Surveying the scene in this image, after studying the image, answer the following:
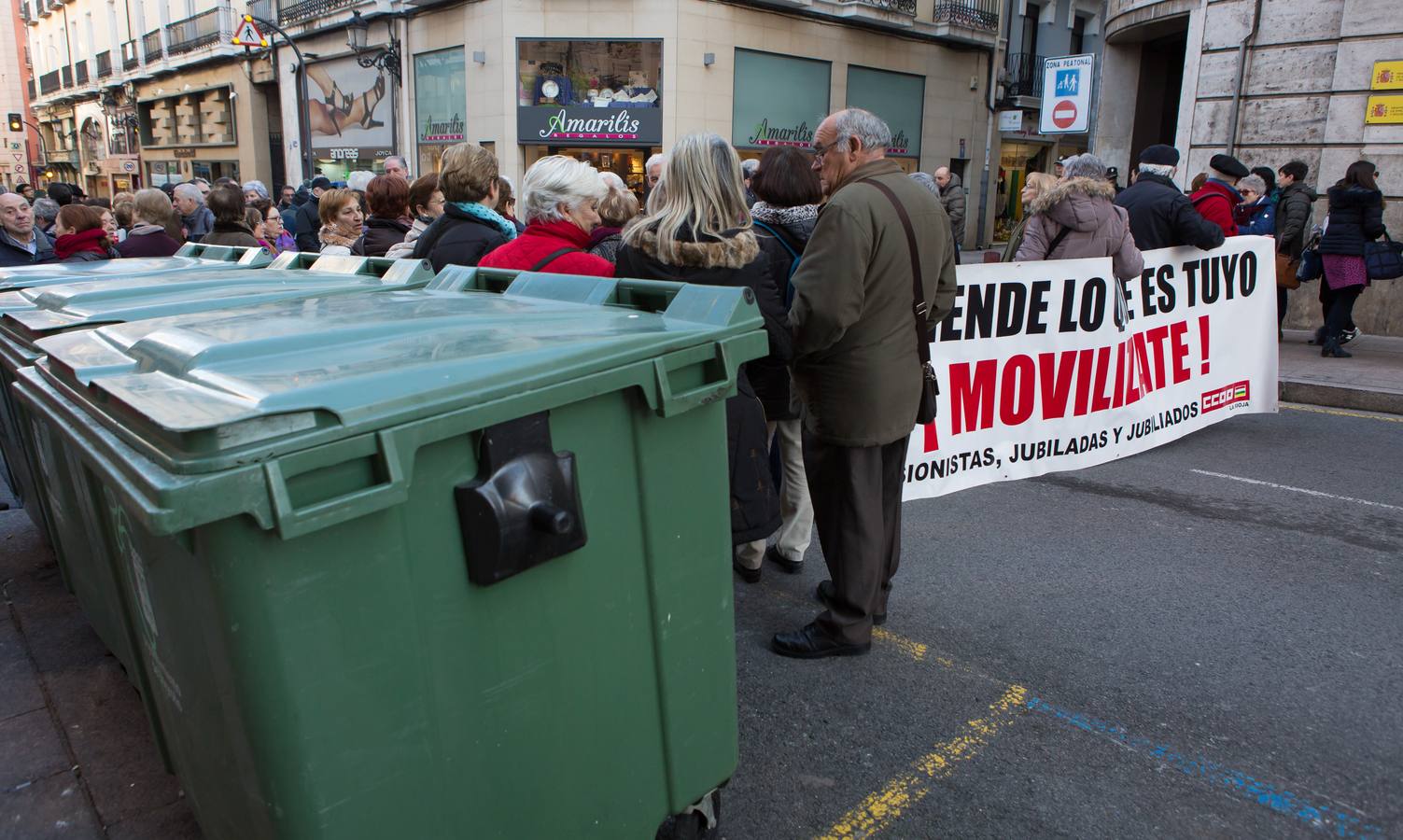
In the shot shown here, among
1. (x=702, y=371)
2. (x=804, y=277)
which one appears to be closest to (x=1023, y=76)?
(x=804, y=277)

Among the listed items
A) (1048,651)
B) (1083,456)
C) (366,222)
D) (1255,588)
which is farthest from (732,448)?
(366,222)

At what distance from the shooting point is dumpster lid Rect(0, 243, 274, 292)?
12.7ft

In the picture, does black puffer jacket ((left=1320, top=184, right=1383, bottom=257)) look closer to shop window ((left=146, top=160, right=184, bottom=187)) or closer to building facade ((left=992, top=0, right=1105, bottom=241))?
building facade ((left=992, top=0, right=1105, bottom=241))

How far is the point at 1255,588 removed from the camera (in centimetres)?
385

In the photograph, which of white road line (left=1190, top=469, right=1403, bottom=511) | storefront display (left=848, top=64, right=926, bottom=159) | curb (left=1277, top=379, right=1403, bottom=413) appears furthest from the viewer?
storefront display (left=848, top=64, right=926, bottom=159)

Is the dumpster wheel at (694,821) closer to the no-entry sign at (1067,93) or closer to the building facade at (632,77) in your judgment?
the no-entry sign at (1067,93)

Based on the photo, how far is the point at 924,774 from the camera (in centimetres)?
262

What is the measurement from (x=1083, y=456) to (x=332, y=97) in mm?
23624

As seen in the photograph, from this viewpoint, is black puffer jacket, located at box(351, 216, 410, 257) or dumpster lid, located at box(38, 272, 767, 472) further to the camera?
black puffer jacket, located at box(351, 216, 410, 257)

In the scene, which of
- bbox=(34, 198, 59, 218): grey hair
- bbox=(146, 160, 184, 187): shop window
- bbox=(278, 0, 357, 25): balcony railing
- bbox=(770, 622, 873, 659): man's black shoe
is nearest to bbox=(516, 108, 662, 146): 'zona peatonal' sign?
bbox=(278, 0, 357, 25): balcony railing

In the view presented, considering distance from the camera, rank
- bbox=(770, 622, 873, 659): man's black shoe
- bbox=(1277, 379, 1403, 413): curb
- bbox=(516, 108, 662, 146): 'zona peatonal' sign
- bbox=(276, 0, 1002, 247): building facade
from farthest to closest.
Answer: bbox=(516, 108, 662, 146): 'zona peatonal' sign
bbox=(276, 0, 1002, 247): building facade
bbox=(1277, 379, 1403, 413): curb
bbox=(770, 622, 873, 659): man's black shoe

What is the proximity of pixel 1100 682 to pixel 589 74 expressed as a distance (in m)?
18.0

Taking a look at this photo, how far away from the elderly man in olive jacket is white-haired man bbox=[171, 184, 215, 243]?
259 inches

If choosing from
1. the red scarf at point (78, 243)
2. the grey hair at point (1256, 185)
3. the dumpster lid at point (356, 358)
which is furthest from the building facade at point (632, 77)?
the dumpster lid at point (356, 358)
